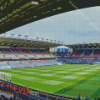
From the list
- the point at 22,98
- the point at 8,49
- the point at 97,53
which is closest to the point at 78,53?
the point at 97,53

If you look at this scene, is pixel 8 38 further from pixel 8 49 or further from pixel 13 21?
pixel 13 21

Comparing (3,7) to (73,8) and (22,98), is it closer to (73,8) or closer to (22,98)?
(73,8)

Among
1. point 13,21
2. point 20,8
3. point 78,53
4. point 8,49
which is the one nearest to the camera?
point 20,8

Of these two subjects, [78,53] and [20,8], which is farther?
[78,53]

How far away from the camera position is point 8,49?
54.0 m

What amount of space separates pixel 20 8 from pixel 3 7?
0.92 m

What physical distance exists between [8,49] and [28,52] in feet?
30.4

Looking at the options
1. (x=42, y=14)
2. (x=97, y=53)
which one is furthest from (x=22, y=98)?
(x=97, y=53)

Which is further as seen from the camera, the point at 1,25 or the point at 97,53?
the point at 97,53

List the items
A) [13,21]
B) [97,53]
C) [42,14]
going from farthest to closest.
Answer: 1. [97,53]
2. [13,21]
3. [42,14]

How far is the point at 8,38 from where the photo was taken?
37688 millimetres

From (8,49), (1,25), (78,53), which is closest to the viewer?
(1,25)

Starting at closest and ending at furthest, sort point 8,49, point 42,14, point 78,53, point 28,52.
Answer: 1. point 42,14
2. point 8,49
3. point 28,52
4. point 78,53

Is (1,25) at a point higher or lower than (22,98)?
higher
